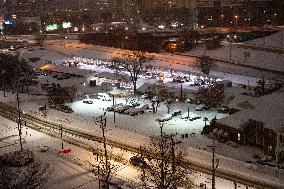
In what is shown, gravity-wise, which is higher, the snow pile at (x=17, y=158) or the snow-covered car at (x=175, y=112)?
the snow-covered car at (x=175, y=112)

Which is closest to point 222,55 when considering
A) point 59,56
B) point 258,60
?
point 258,60

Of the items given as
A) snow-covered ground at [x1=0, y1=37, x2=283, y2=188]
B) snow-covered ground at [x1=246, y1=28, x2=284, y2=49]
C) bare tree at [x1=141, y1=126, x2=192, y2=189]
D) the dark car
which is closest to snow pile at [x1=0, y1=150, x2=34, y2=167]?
snow-covered ground at [x1=0, y1=37, x2=283, y2=188]

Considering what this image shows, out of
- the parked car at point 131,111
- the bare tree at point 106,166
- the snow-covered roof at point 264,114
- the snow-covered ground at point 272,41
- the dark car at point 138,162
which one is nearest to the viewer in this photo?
the bare tree at point 106,166

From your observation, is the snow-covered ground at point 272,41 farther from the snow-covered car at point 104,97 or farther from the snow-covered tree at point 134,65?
the snow-covered car at point 104,97

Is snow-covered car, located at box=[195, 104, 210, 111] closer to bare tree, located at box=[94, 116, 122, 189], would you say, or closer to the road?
the road

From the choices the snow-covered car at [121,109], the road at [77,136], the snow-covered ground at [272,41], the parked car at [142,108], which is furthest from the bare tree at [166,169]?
the snow-covered ground at [272,41]

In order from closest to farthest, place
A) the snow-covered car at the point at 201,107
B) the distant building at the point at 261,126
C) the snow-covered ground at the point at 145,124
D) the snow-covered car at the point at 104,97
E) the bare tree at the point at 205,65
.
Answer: the snow-covered ground at the point at 145,124, the distant building at the point at 261,126, the snow-covered car at the point at 201,107, the snow-covered car at the point at 104,97, the bare tree at the point at 205,65
